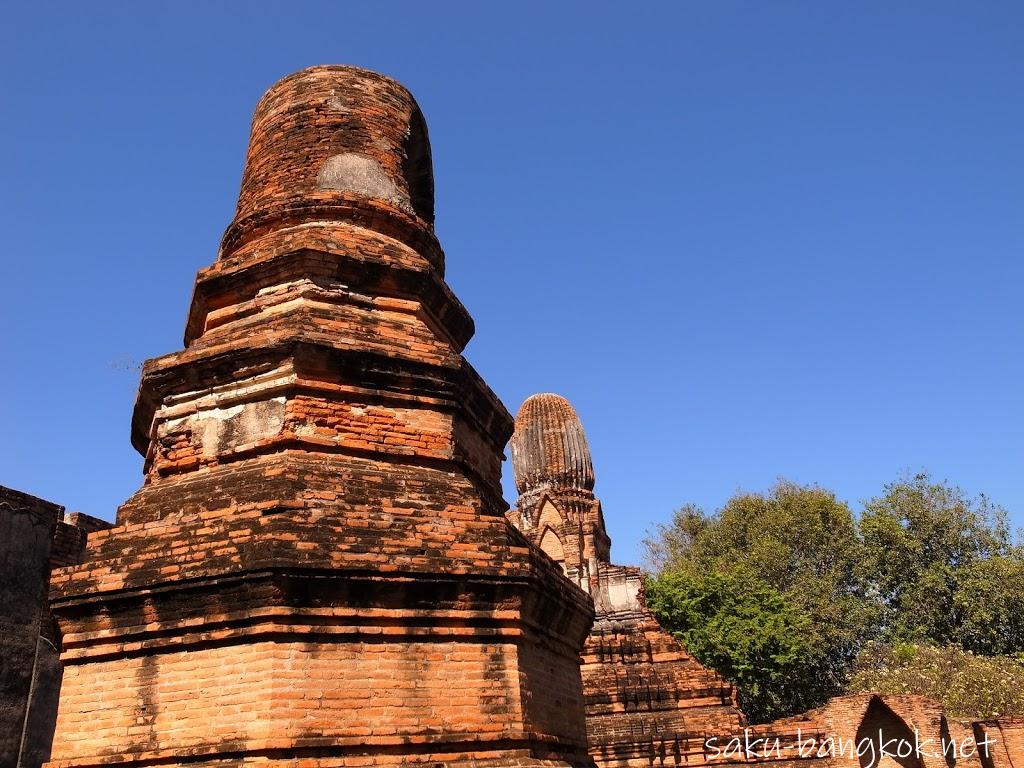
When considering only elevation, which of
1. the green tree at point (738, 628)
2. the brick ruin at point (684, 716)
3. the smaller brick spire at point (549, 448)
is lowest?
the brick ruin at point (684, 716)

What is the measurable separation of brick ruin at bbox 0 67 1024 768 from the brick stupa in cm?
2

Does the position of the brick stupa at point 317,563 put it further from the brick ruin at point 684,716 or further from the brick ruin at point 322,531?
the brick ruin at point 684,716

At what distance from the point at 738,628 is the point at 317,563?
22.7 m

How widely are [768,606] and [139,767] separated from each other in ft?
79.3

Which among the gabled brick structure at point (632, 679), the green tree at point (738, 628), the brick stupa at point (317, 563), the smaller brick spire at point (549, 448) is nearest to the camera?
the brick stupa at point (317, 563)

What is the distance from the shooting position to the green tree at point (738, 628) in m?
25.0

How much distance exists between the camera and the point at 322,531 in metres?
5.11

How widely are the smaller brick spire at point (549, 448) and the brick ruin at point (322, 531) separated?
453 inches

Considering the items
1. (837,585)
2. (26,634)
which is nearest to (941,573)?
(837,585)

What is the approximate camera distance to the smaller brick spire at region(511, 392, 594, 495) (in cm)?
1936

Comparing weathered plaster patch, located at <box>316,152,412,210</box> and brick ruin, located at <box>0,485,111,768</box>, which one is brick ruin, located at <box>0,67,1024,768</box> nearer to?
weathered plaster patch, located at <box>316,152,412,210</box>

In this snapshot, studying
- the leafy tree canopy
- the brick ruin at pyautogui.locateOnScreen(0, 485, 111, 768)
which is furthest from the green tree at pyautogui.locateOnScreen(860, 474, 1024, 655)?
the brick ruin at pyautogui.locateOnScreen(0, 485, 111, 768)

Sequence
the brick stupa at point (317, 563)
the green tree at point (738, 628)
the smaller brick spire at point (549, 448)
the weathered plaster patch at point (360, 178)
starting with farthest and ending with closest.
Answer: the green tree at point (738, 628)
the smaller brick spire at point (549, 448)
the weathered plaster patch at point (360, 178)
the brick stupa at point (317, 563)

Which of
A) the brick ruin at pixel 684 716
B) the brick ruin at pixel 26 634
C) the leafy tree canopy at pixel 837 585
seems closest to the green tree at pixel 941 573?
the leafy tree canopy at pixel 837 585
